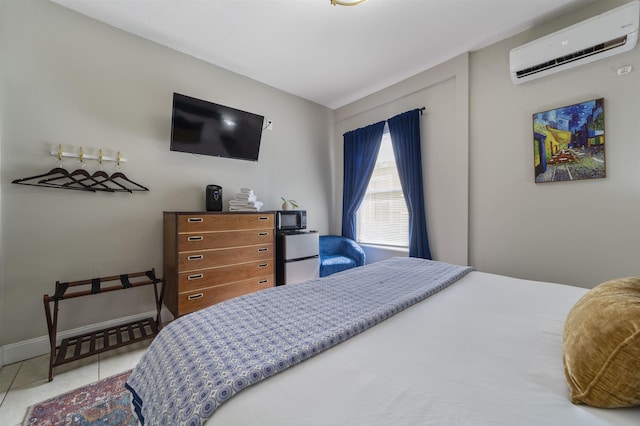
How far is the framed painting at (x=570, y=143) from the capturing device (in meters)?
2.01

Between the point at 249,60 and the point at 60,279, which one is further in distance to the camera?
the point at 249,60

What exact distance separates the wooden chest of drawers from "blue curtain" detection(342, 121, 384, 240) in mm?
1592

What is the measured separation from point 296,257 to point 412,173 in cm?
189

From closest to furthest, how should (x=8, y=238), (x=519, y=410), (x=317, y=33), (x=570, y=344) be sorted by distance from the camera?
1. (x=519, y=410)
2. (x=570, y=344)
3. (x=8, y=238)
4. (x=317, y=33)

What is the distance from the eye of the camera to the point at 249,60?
9.42ft

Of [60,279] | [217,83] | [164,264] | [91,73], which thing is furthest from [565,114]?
[60,279]

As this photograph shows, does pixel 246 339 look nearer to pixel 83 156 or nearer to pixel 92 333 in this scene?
pixel 92 333

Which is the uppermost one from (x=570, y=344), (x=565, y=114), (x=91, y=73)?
(x=91, y=73)

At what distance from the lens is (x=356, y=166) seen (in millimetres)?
3914

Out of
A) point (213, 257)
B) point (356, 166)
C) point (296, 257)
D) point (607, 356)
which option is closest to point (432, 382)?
point (607, 356)

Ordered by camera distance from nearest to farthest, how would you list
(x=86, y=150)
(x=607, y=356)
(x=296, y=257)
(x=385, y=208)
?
1. (x=607, y=356)
2. (x=86, y=150)
3. (x=296, y=257)
4. (x=385, y=208)

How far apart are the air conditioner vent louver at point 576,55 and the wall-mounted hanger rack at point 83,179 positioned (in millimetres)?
3959

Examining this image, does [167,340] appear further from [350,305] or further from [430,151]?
[430,151]

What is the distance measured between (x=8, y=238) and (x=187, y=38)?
2387 mm
